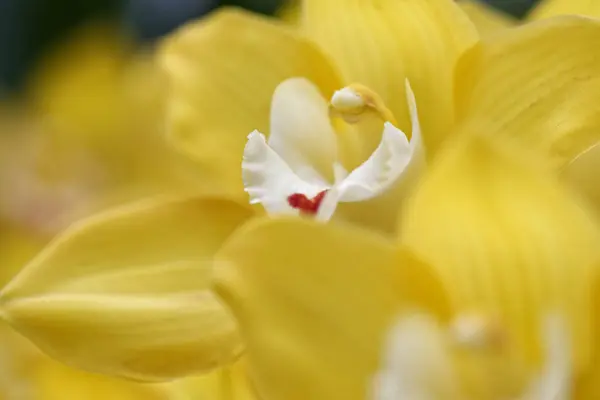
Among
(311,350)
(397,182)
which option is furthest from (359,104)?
(311,350)

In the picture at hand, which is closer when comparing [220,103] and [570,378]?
[570,378]

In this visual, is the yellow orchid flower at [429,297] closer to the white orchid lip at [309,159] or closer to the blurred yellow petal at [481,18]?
the white orchid lip at [309,159]

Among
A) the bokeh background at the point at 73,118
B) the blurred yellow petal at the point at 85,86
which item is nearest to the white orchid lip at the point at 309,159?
the bokeh background at the point at 73,118

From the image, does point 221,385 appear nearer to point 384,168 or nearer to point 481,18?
point 384,168

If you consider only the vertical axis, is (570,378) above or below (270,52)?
below

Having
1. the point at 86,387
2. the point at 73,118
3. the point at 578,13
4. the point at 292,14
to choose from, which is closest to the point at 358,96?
the point at 578,13

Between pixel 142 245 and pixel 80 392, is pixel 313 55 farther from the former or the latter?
pixel 80 392
